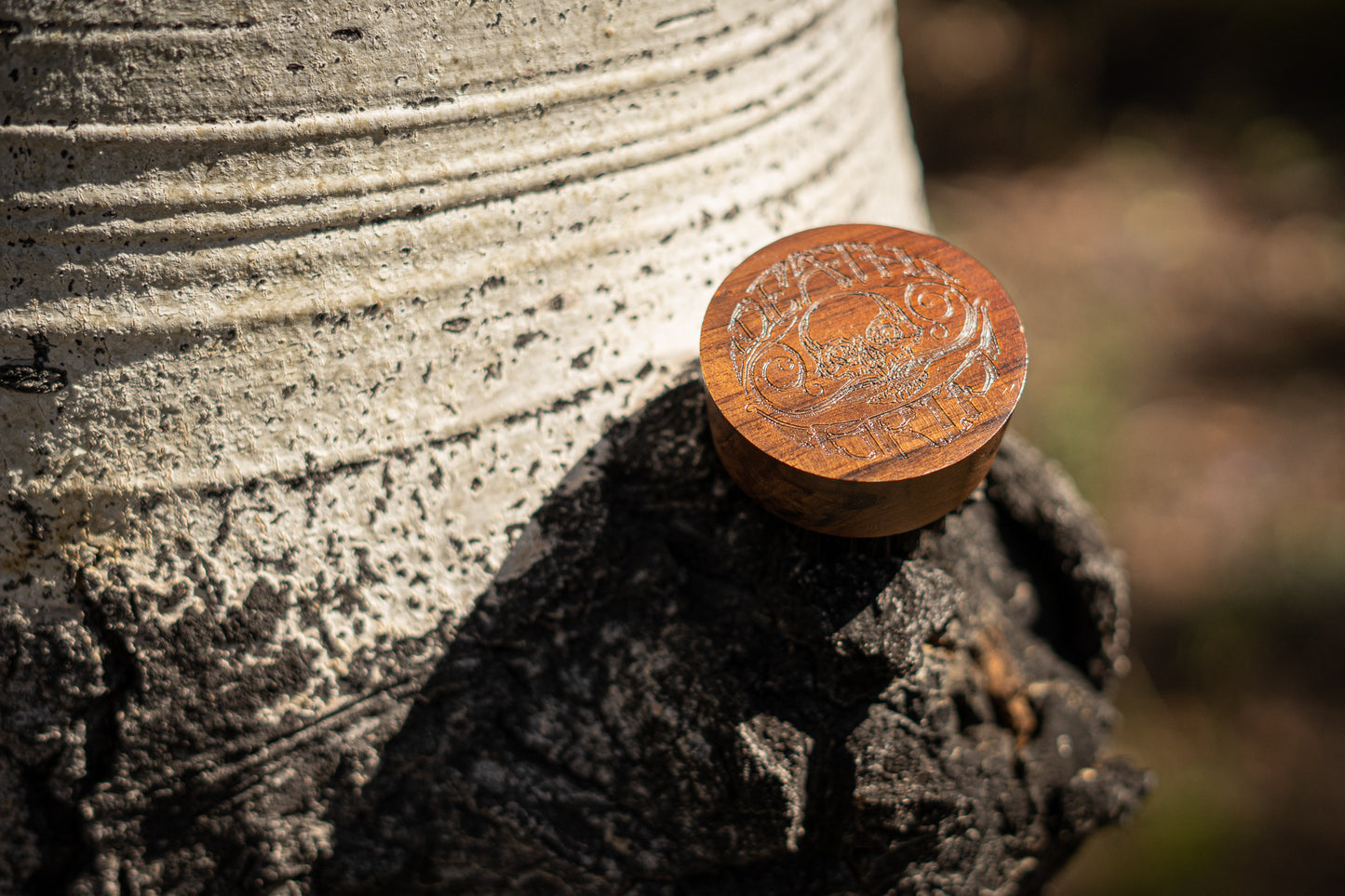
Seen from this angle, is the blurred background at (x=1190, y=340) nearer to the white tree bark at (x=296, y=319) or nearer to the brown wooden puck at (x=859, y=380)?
the brown wooden puck at (x=859, y=380)

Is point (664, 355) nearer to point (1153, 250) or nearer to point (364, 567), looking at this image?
point (364, 567)

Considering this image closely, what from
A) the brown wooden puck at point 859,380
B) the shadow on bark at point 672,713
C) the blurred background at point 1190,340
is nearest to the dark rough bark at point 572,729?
the shadow on bark at point 672,713

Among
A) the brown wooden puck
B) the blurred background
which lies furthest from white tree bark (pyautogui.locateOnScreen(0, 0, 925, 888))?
the blurred background

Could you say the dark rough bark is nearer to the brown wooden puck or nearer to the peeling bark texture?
the peeling bark texture

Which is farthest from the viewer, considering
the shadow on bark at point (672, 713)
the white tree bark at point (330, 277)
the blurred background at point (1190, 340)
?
the blurred background at point (1190, 340)

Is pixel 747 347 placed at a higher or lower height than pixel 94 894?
higher

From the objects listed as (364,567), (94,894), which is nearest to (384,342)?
(364,567)
